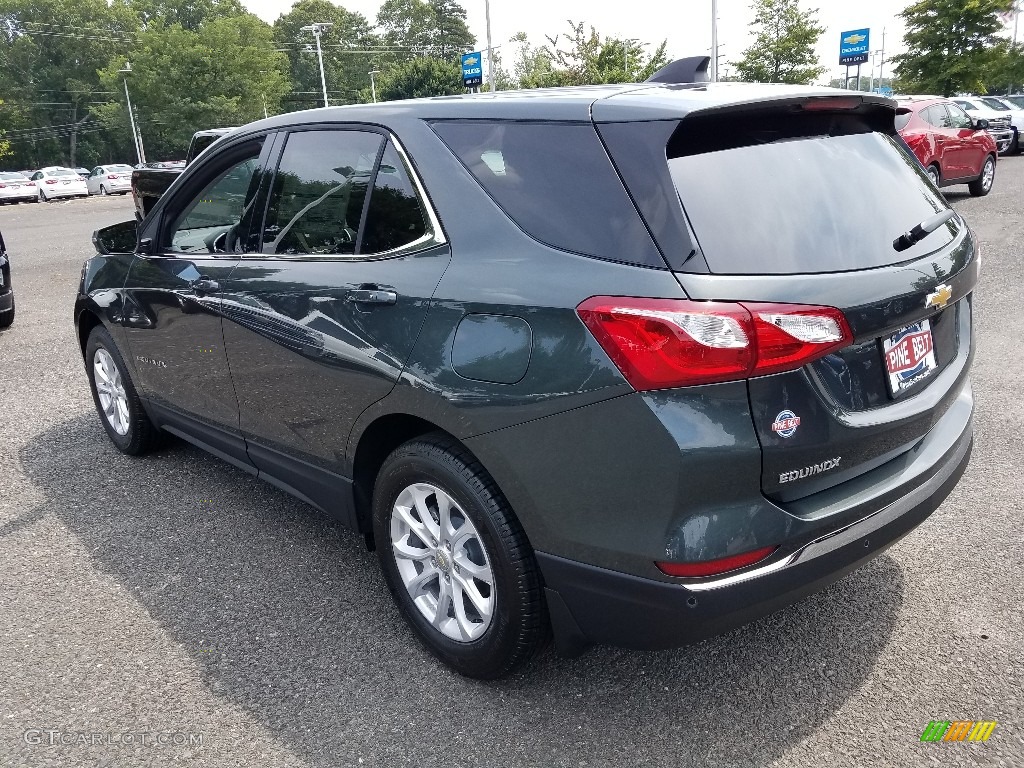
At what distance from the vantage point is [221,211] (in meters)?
3.78

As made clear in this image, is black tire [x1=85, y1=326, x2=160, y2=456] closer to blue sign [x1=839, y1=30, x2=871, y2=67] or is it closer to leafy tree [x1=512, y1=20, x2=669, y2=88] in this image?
leafy tree [x1=512, y1=20, x2=669, y2=88]

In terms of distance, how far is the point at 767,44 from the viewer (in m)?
39.4

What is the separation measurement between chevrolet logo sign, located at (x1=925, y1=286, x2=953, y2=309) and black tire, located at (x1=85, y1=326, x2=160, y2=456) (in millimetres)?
3772

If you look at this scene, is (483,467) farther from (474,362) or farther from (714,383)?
(714,383)

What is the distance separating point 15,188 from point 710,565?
39119mm

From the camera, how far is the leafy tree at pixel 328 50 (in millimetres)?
99750

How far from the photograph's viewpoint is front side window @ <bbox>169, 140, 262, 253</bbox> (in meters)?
3.57

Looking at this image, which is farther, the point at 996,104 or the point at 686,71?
the point at 996,104

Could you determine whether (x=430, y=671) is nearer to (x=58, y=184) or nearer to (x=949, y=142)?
(x=949, y=142)

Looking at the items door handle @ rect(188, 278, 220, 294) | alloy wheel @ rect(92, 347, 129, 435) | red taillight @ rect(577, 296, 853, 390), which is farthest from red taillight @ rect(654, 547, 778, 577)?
alloy wheel @ rect(92, 347, 129, 435)

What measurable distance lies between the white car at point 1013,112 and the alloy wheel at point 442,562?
25.9m

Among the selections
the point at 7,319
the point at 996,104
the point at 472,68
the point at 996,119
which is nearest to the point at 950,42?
the point at 996,104

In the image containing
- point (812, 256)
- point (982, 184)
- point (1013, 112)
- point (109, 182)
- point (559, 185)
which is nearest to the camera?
point (812, 256)

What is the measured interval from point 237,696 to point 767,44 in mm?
42230
